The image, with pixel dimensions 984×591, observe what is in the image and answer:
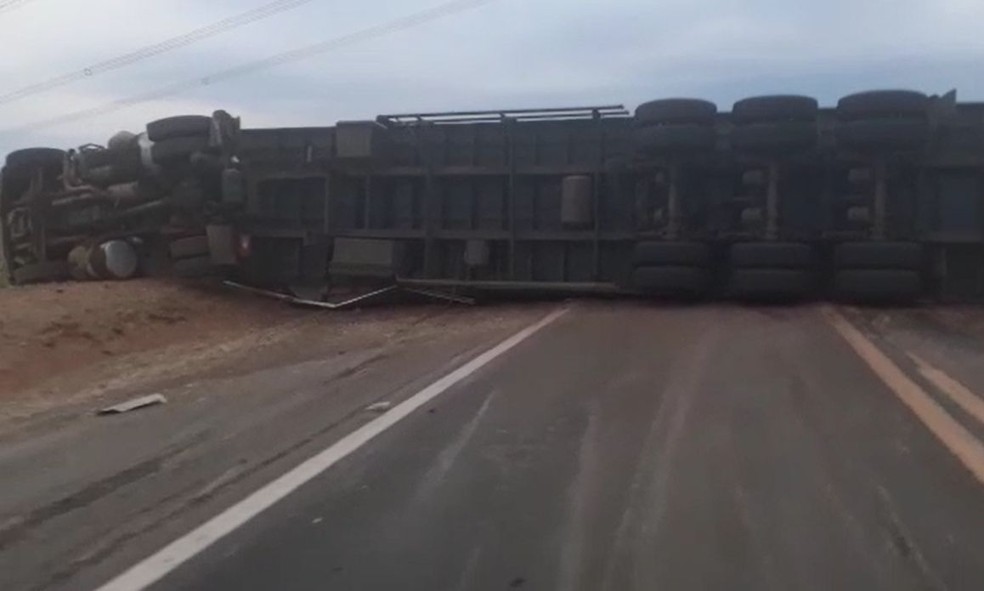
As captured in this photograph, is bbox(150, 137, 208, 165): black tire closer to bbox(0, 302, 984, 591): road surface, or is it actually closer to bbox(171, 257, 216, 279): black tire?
bbox(171, 257, 216, 279): black tire

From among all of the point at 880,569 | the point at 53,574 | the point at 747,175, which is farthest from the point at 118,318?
the point at 880,569

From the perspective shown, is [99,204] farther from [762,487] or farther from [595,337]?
[762,487]

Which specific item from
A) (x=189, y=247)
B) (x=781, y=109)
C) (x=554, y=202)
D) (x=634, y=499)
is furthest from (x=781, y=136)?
(x=634, y=499)

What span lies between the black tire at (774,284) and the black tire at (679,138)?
176 centimetres

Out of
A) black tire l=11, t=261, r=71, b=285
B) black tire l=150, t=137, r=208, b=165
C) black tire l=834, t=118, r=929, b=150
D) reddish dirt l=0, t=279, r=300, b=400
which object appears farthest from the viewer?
black tire l=11, t=261, r=71, b=285

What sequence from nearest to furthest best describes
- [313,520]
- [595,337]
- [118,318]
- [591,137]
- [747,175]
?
1. [313,520]
2. [595,337]
3. [118,318]
4. [747,175]
5. [591,137]

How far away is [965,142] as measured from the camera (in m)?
17.2

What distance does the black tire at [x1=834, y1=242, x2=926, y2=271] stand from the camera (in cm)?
1656

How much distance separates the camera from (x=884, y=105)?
1702 cm

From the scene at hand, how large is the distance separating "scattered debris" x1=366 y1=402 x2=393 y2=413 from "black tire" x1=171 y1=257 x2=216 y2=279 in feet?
36.4

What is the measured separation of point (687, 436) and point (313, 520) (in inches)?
105

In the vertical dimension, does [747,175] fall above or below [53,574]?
above

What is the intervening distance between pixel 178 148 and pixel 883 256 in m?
10.3

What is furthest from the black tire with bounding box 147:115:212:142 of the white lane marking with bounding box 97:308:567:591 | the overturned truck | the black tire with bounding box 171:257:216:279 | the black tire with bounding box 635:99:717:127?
the white lane marking with bounding box 97:308:567:591
